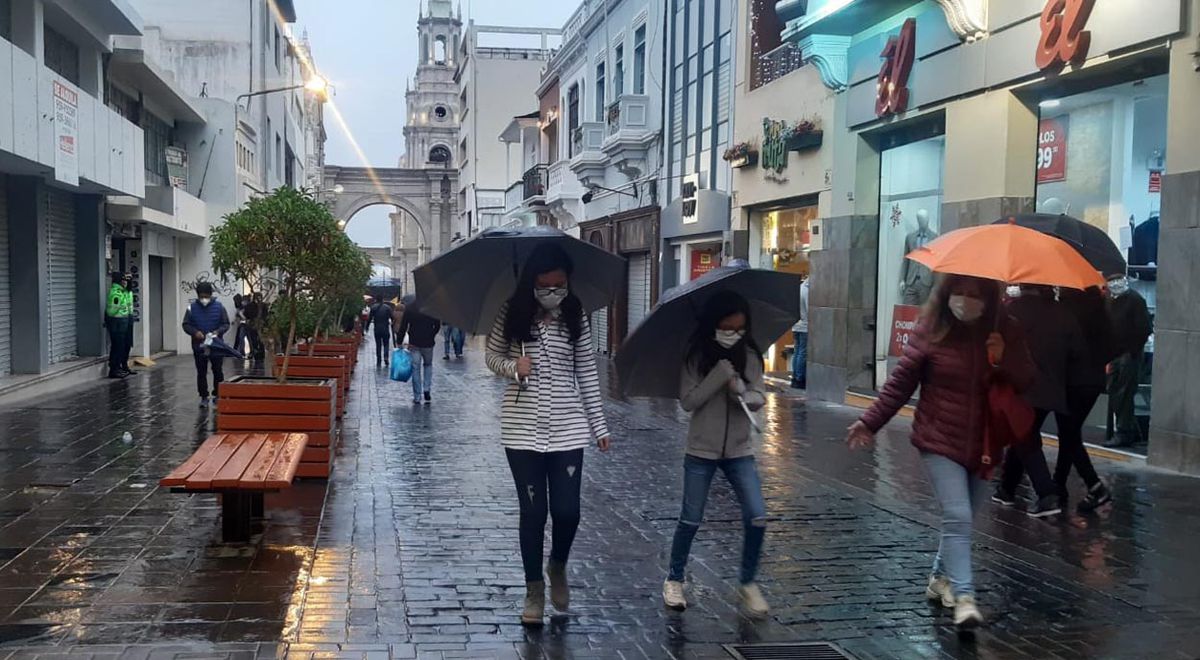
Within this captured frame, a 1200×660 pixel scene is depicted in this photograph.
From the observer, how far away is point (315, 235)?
392 inches

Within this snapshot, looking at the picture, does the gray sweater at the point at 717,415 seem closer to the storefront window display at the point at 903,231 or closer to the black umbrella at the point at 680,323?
the black umbrella at the point at 680,323

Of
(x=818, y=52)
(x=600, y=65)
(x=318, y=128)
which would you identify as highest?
(x=318, y=128)

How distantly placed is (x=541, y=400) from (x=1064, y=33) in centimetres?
767

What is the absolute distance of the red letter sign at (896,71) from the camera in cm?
1295

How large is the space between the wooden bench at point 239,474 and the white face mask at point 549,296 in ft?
6.40

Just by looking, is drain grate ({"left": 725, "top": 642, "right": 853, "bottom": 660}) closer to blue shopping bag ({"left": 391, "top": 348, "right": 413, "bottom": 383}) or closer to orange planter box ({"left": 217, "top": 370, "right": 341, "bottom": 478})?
orange planter box ({"left": 217, "top": 370, "right": 341, "bottom": 478})

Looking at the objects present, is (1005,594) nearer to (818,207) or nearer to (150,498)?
(150,498)

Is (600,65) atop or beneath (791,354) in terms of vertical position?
atop

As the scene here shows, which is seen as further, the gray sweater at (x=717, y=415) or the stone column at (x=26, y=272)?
the stone column at (x=26, y=272)

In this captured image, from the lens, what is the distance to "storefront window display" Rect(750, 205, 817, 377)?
17.0 meters

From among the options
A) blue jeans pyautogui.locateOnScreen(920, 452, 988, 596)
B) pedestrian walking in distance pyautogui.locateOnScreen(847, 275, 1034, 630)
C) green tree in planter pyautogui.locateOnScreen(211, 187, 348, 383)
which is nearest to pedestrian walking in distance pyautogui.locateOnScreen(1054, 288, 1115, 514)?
pedestrian walking in distance pyautogui.locateOnScreen(847, 275, 1034, 630)

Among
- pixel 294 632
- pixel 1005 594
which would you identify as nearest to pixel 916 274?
pixel 1005 594

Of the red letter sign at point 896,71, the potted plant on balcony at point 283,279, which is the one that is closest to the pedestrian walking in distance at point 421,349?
the potted plant on balcony at point 283,279

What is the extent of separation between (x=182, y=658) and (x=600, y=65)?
25808 mm
